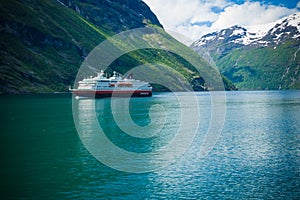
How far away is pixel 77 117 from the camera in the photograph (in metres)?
100

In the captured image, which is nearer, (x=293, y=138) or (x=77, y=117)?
(x=293, y=138)

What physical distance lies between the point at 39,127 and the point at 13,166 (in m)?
35.2

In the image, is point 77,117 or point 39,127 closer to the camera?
point 39,127

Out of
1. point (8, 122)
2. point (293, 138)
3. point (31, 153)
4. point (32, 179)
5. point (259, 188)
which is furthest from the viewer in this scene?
point (8, 122)

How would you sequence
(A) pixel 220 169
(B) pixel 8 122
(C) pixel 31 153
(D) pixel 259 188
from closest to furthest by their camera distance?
(D) pixel 259 188, (A) pixel 220 169, (C) pixel 31 153, (B) pixel 8 122

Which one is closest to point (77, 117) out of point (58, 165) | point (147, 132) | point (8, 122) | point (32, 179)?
point (8, 122)

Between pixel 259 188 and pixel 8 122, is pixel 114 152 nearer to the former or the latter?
pixel 259 188

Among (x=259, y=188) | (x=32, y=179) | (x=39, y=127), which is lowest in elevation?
(x=259, y=188)

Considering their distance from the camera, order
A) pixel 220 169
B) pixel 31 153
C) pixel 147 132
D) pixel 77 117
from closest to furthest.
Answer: pixel 220 169 → pixel 31 153 → pixel 147 132 → pixel 77 117

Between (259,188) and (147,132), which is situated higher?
(147,132)

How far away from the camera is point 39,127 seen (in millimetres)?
78312

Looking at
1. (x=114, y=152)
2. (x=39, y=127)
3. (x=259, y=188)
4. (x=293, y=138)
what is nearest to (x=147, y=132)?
(x=114, y=152)

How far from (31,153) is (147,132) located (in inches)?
1203

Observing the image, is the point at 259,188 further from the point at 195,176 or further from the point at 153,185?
the point at 153,185
